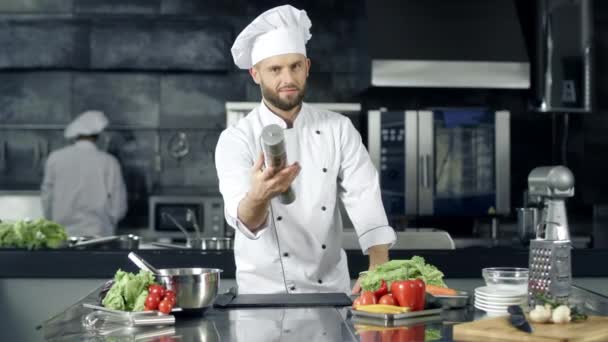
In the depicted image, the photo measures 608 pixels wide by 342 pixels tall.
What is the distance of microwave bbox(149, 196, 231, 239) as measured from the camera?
671 cm

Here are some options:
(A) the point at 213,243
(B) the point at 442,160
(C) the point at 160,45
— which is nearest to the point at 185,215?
(C) the point at 160,45

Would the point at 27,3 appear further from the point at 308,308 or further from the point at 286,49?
the point at 308,308

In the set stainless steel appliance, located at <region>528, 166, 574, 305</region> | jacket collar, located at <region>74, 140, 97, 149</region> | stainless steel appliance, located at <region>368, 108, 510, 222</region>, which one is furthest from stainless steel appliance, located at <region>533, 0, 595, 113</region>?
stainless steel appliance, located at <region>528, 166, 574, 305</region>

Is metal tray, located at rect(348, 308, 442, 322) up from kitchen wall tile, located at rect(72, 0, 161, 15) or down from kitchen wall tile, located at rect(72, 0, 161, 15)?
down

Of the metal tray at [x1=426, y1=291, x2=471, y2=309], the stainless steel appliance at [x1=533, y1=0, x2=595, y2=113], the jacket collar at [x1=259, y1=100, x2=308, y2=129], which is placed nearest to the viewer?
the metal tray at [x1=426, y1=291, x2=471, y2=309]

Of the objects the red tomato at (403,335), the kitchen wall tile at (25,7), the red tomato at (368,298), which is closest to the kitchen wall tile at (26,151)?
the kitchen wall tile at (25,7)

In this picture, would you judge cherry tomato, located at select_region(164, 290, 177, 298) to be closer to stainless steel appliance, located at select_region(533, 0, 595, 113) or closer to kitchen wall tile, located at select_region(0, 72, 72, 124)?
stainless steel appliance, located at select_region(533, 0, 595, 113)

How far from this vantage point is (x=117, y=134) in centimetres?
736

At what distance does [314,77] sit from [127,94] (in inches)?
57.8

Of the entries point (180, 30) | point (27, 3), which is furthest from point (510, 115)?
point (27, 3)

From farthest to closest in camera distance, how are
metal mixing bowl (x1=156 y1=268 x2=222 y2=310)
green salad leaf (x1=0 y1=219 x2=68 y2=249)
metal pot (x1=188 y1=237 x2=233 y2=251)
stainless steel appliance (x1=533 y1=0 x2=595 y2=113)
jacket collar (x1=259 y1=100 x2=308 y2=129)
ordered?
1. stainless steel appliance (x1=533 y1=0 x2=595 y2=113)
2. metal pot (x1=188 y1=237 x2=233 y2=251)
3. green salad leaf (x1=0 y1=219 x2=68 y2=249)
4. jacket collar (x1=259 y1=100 x2=308 y2=129)
5. metal mixing bowl (x1=156 y1=268 x2=222 y2=310)

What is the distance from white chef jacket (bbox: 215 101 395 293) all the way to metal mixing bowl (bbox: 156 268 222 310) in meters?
0.57

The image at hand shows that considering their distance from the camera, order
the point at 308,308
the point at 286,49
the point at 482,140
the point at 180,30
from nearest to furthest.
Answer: the point at 308,308 → the point at 286,49 → the point at 482,140 → the point at 180,30

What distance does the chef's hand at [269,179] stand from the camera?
2.49m
